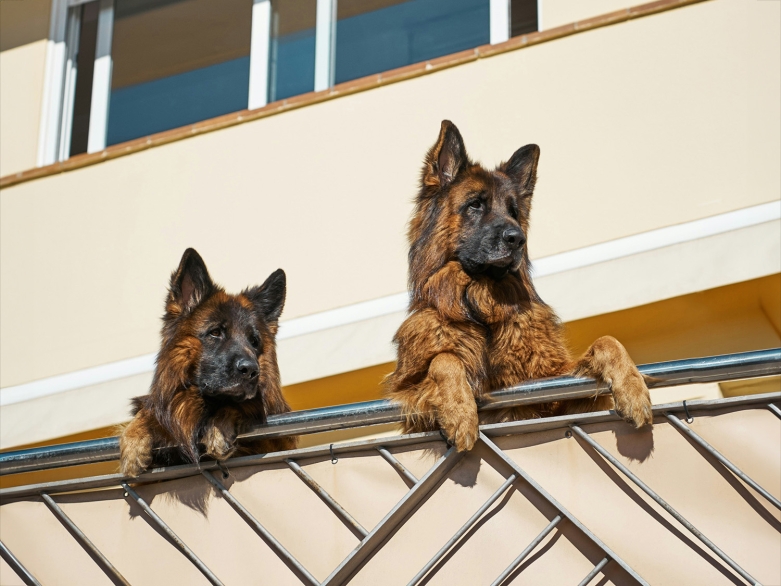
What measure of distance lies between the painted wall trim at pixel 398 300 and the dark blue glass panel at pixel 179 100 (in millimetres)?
1874

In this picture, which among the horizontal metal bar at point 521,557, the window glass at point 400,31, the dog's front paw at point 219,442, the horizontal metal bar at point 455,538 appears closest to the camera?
the horizontal metal bar at point 521,557

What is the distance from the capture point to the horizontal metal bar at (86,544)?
12.9ft

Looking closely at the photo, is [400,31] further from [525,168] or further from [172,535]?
[172,535]

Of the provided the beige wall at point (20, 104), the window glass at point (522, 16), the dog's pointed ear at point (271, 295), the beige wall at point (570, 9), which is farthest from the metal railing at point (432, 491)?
the beige wall at point (20, 104)

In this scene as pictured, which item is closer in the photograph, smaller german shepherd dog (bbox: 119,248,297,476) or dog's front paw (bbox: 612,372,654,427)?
dog's front paw (bbox: 612,372,654,427)

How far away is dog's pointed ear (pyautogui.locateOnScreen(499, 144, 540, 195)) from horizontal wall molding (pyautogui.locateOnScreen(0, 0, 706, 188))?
1603 mm

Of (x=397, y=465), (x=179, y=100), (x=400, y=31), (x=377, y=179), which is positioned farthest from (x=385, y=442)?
(x=179, y=100)

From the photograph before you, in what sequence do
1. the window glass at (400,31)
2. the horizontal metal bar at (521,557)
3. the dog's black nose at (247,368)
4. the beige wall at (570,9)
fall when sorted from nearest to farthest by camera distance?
1. the horizontal metal bar at (521,557)
2. the dog's black nose at (247,368)
3. the beige wall at (570,9)
4. the window glass at (400,31)

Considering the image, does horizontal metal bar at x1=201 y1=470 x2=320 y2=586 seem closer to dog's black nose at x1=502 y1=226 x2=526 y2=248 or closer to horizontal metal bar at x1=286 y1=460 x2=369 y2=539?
horizontal metal bar at x1=286 y1=460 x2=369 y2=539

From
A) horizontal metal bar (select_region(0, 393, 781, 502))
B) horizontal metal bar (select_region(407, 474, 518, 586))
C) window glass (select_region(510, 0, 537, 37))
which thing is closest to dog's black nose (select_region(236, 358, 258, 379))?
horizontal metal bar (select_region(0, 393, 781, 502))

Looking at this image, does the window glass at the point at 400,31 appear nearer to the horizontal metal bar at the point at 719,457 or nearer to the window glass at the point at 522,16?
the window glass at the point at 522,16

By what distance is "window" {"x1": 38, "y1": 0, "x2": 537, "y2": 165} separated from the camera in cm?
683

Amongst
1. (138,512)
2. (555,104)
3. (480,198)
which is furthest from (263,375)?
(555,104)

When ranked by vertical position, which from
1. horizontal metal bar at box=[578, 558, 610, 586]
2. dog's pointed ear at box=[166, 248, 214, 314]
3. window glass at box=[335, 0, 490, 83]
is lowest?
horizontal metal bar at box=[578, 558, 610, 586]
